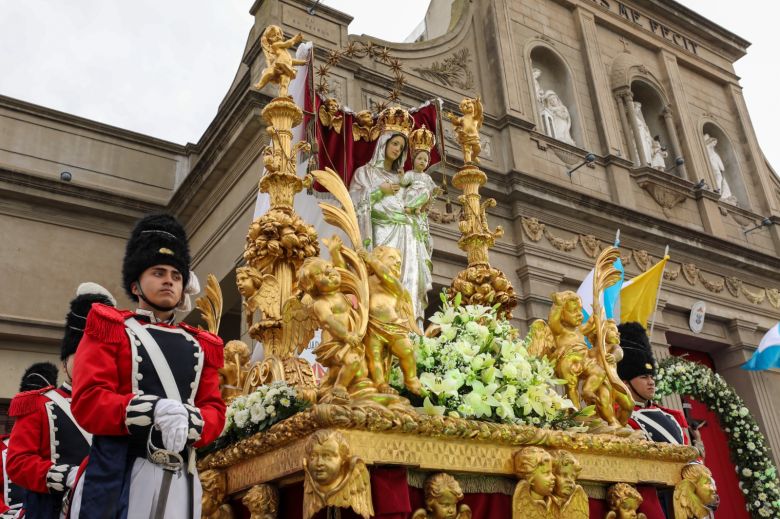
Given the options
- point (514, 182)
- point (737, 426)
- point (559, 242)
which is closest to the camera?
point (737, 426)

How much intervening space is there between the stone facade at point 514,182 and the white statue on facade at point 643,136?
12.4 inches

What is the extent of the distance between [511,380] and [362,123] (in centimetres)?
343

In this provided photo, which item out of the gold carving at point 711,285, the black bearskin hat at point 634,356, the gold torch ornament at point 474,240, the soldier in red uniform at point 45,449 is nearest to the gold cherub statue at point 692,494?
the black bearskin hat at point 634,356

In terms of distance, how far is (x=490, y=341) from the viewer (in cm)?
346

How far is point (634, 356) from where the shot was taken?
4.72 m

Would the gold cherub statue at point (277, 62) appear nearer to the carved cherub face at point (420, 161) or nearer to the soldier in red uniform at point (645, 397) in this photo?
the carved cherub face at point (420, 161)

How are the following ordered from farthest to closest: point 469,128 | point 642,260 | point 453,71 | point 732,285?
1. point 732,285
2. point 642,260
3. point 453,71
4. point 469,128

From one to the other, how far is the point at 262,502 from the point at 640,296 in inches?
296

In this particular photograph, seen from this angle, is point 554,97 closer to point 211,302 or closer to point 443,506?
point 211,302

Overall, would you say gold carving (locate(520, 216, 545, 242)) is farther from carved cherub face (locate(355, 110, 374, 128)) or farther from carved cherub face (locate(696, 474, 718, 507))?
carved cherub face (locate(696, 474, 718, 507))

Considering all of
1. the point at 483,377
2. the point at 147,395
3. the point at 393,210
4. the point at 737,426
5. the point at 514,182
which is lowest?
the point at 147,395

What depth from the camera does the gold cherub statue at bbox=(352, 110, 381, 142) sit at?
19.8 ft

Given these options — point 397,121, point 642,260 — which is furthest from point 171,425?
point 642,260

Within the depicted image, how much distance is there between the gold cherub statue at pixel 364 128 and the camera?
6039 millimetres
